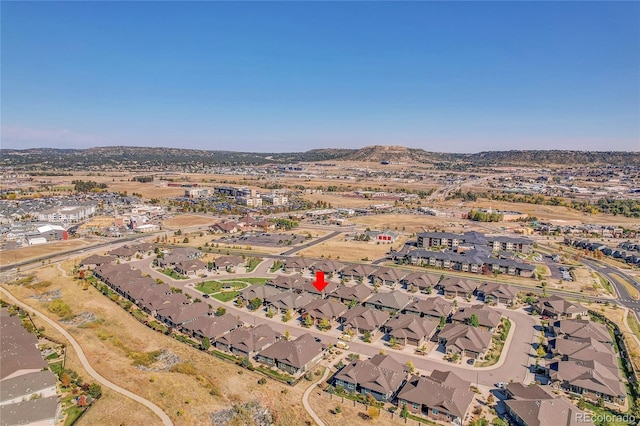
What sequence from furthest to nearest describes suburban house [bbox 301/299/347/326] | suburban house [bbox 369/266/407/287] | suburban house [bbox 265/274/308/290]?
suburban house [bbox 369/266/407/287] → suburban house [bbox 265/274/308/290] → suburban house [bbox 301/299/347/326]

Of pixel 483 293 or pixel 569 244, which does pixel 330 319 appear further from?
pixel 569 244

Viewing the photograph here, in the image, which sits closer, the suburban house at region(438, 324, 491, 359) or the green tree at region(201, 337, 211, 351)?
the suburban house at region(438, 324, 491, 359)

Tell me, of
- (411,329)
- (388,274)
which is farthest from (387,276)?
(411,329)

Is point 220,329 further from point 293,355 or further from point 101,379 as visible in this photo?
point 101,379

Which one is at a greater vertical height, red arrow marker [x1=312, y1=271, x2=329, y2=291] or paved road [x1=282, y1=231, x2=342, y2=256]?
red arrow marker [x1=312, y1=271, x2=329, y2=291]

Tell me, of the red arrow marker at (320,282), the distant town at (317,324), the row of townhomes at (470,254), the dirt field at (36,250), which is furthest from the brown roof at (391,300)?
the dirt field at (36,250)

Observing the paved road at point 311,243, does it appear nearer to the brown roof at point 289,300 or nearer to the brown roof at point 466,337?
the brown roof at point 289,300

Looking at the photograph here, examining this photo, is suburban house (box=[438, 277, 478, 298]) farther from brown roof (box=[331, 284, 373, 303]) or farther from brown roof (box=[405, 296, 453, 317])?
brown roof (box=[331, 284, 373, 303])

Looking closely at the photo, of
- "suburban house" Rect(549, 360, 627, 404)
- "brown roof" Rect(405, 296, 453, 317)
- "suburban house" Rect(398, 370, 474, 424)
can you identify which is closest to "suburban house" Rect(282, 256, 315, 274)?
"brown roof" Rect(405, 296, 453, 317)
